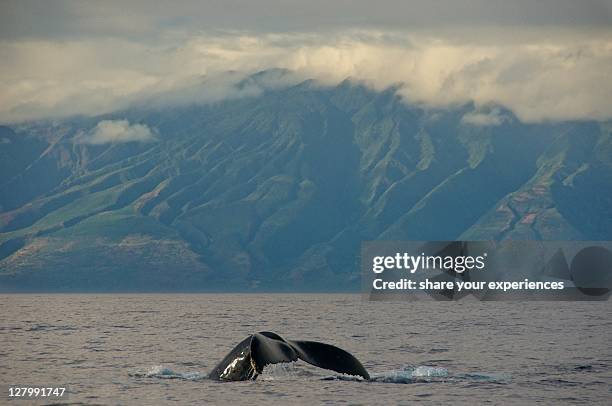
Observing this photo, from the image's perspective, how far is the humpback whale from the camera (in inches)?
1351

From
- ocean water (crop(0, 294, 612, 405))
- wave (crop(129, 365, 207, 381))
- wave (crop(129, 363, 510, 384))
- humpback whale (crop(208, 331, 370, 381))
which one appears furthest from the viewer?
wave (crop(129, 365, 207, 381))

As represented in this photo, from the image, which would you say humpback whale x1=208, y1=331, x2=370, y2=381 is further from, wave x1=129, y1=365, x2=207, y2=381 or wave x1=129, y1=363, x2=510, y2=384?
wave x1=129, y1=365, x2=207, y2=381

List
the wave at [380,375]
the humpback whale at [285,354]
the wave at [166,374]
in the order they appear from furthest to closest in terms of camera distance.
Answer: the wave at [166,374]
the wave at [380,375]
the humpback whale at [285,354]

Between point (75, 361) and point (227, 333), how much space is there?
2444 centimetres

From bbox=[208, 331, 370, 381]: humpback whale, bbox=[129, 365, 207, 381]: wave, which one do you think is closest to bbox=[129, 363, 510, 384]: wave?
bbox=[129, 365, 207, 381]: wave

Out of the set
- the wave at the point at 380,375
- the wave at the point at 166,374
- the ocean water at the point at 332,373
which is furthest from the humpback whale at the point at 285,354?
the wave at the point at 166,374

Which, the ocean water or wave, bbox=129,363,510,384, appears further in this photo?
wave, bbox=129,363,510,384

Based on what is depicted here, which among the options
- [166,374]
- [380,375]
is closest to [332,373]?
[380,375]

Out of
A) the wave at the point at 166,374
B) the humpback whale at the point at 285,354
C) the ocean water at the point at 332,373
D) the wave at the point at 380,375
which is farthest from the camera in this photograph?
the wave at the point at 166,374

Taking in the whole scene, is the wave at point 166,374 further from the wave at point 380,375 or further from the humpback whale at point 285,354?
the humpback whale at point 285,354

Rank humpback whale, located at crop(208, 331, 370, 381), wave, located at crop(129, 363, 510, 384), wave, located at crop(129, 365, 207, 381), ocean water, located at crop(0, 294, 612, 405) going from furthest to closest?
1. wave, located at crop(129, 365, 207, 381)
2. wave, located at crop(129, 363, 510, 384)
3. ocean water, located at crop(0, 294, 612, 405)
4. humpback whale, located at crop(208, 331, 370, 381)

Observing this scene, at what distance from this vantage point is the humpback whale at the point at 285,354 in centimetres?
3431

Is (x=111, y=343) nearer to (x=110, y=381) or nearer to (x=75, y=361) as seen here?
(x=75, y=361)

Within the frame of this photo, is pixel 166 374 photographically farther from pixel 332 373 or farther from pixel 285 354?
pixel 285 354
